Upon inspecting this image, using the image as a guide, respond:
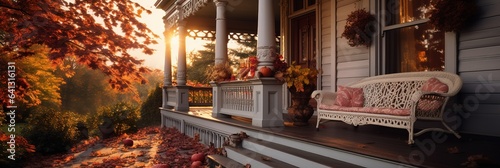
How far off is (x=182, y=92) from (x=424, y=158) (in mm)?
7424

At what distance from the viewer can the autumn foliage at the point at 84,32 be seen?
15.8 feet

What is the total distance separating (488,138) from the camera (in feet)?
13.1

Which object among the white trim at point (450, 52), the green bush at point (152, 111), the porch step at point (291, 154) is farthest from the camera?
the green bush at point (152, 111)

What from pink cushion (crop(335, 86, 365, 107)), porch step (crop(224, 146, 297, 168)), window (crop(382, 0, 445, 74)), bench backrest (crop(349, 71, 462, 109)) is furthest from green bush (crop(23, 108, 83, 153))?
window (crop(382, 0, 445, 74))

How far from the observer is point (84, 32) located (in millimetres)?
5531

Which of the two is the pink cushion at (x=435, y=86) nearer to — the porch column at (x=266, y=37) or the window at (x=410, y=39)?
the window at (x=410, y=39)

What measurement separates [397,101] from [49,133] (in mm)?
7284

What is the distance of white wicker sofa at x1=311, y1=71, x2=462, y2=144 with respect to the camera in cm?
363

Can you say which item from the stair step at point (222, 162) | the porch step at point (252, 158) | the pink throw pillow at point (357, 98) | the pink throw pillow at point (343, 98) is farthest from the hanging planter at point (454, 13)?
the stair step at point (222, 162)

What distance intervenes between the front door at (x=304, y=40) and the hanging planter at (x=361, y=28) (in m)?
1.60

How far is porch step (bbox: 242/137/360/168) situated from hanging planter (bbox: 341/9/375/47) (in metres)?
2.63

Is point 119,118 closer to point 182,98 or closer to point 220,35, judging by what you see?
point 182,98

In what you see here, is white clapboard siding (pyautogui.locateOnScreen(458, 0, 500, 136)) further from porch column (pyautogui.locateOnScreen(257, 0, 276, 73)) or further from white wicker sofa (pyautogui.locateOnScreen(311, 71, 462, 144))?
porch column (pyautogui.locateOnScreen(257, 0, 276, 73))

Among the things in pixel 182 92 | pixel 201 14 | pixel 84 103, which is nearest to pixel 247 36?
pixel 201 14
